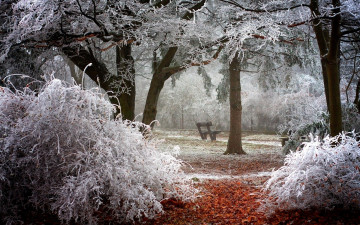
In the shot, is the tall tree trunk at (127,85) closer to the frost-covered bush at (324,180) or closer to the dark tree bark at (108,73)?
the dark tree bark at (108,73)

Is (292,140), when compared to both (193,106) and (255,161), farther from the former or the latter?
(193,106)

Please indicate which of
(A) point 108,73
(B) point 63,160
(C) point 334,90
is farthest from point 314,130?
(B) point 63,160

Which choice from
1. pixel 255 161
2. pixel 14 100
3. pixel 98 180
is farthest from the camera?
pixel 255 161

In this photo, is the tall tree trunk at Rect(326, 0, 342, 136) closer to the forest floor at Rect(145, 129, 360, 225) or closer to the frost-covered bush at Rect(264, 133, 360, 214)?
the frost-covered bush at Rect(264, 133, 360, 214)

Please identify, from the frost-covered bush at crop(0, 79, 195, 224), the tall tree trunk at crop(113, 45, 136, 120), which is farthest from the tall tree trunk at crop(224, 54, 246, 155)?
the frost-covered bush at crop(0, 79, 195, 224)

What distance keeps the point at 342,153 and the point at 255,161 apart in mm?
6921

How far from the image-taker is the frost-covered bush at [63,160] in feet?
13.4

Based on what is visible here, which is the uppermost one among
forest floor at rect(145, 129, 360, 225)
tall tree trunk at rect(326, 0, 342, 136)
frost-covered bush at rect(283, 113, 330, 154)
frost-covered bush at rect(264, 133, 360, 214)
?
tall tree trunk at rect(326, 0, 342, 136)

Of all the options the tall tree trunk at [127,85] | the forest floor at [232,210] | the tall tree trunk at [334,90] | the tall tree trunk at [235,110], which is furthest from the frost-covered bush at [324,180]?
the tall tree trunk at [235,110]

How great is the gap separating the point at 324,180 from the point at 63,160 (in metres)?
3.12

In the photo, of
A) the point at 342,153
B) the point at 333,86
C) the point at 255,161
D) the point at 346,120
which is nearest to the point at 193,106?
the point at 255,161

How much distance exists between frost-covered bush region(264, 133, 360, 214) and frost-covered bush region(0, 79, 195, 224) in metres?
1.70

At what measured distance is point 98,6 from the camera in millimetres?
7715

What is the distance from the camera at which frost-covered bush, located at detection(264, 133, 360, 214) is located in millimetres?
3900
